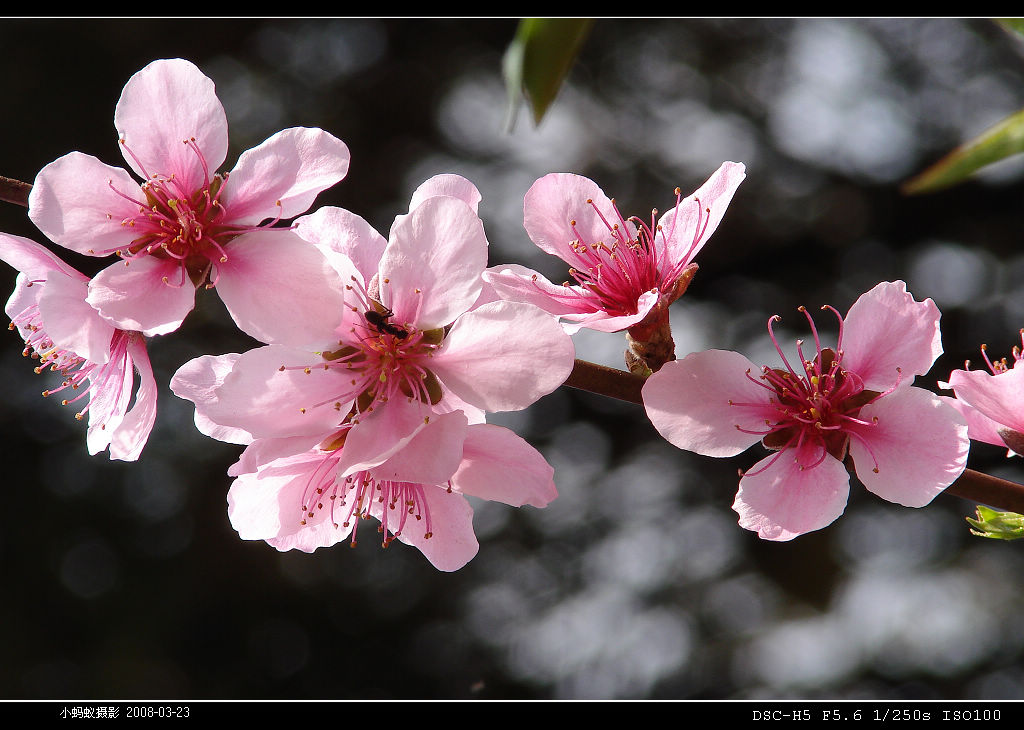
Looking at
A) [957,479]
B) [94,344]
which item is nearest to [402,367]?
[94,344]

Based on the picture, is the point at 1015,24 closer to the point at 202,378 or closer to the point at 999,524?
the point at 999,524

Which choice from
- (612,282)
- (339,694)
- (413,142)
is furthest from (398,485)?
(339,694)

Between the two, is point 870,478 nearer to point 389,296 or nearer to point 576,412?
point 389,296

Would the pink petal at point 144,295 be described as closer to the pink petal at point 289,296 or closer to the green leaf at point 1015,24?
the pink petal at point 289,296

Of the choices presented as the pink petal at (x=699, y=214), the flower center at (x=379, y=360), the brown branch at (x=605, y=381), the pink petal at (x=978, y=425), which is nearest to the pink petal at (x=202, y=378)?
the flower center at (x=379, y=360)

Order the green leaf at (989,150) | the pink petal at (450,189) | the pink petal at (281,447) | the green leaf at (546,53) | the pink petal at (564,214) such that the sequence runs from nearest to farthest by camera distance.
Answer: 1. the green leaf at (546,53)
2. the green leaf at (989,150)
3. the pink petal at (281,447)
4. the pink petal at (450,189)
5. the pink petal at (564,214)

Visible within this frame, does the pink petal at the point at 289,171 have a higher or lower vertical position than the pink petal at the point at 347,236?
higher

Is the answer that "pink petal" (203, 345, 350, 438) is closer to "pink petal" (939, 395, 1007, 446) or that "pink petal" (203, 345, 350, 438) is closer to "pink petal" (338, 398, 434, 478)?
"pink petal" (338, 398, 434, 478)
